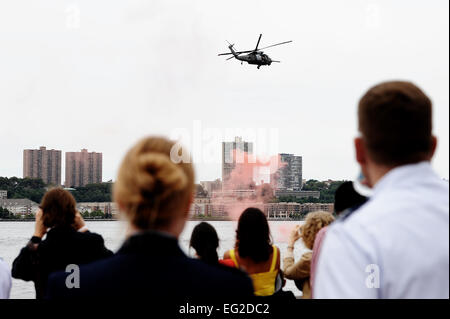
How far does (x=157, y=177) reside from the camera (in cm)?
229

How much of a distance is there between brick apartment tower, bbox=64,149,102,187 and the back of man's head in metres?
51.2

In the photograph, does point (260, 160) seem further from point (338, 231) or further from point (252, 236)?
point (338, 231)

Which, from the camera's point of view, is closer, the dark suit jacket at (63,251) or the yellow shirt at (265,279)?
the dark suit jacket at (63,251)

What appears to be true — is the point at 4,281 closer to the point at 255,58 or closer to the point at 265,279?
the point at 265,279

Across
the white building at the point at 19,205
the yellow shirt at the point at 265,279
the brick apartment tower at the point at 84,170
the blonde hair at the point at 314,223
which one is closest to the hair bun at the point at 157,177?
the yellow shirt at the point at 265,279

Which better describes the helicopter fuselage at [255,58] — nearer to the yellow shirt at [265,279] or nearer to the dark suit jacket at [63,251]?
the yellow shirt at [265,279]

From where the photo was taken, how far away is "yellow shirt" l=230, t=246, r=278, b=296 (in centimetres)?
651

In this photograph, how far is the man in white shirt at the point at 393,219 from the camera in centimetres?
204

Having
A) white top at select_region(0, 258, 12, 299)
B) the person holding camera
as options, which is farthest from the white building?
white top at select_region(0, 258, 12, 299)

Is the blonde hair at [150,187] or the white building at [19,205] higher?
the blonde hair at [150,187]

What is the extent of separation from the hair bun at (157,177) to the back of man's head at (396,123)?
783 mm
